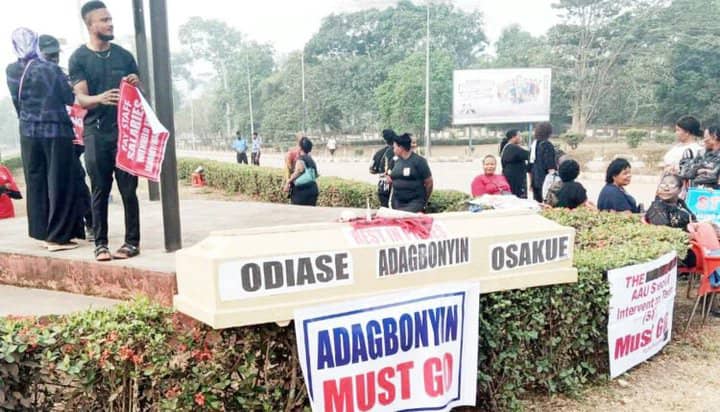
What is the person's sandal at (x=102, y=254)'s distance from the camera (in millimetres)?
3583

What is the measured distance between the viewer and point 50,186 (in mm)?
4031

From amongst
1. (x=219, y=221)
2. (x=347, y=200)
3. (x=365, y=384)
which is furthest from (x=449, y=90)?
(x=365, y=384)

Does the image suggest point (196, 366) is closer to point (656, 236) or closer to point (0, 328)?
point (0, 328)

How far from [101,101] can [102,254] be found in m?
0.92

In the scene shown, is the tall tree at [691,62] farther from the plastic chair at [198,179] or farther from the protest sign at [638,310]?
the protest sign at [638,310]

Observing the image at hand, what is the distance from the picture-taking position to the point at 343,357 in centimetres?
230

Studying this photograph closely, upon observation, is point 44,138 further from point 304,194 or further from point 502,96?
point 502,96

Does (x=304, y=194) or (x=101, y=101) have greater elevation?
(x=101, y=101)

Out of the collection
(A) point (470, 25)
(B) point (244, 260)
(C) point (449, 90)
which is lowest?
(B) point (244, 260)

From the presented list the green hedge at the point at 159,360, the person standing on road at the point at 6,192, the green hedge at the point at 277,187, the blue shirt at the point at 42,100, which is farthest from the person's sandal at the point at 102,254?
the green hedge at the point at 277,187

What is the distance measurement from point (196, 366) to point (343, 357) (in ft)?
1.81

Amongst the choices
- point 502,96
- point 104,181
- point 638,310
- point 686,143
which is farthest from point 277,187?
point 502,96

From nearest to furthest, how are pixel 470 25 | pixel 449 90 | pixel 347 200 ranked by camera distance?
pixel 347 200 < pixel 449 90 < pixel 470 25

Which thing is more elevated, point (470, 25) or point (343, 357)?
point (470, 25)
